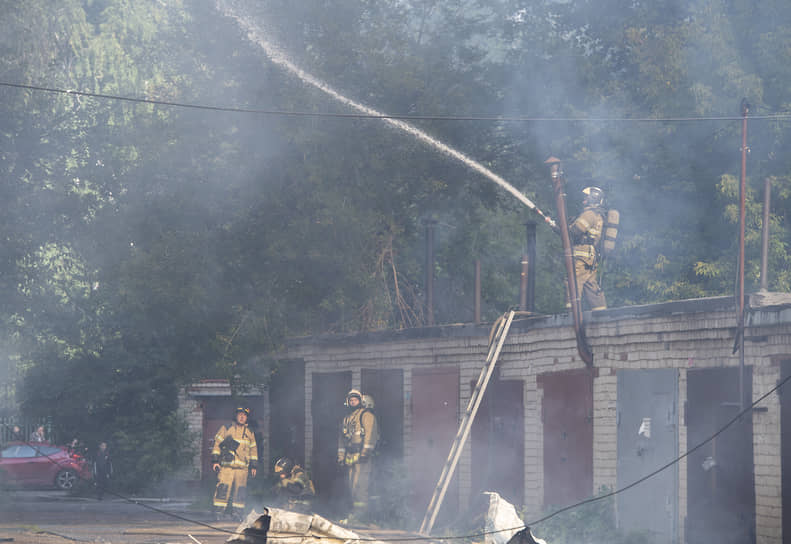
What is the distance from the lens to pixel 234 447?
1883cm

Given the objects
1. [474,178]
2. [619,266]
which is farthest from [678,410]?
[619,266]

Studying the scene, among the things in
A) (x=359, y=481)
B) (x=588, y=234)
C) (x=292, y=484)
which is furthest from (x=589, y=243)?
(x=292, y=484)

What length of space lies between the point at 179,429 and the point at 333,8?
10475 mm

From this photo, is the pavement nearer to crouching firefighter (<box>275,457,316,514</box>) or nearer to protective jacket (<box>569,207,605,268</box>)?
crouching firefighter (<box>275,457,316,514</box>)

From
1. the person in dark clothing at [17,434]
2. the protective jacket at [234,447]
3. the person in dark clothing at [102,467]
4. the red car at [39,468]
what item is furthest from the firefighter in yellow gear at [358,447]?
the person in dark clothing at [17,434]

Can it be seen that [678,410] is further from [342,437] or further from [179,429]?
[179,429]

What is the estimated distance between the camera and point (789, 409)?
11.7 m

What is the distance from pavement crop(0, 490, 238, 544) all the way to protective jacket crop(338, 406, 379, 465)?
2180 millimetres

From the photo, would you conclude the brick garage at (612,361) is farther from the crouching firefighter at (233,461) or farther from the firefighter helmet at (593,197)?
the crouching firefighter at (233,461)

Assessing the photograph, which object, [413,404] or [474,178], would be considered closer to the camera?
[413,404]

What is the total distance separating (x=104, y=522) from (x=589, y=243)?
9322 mm

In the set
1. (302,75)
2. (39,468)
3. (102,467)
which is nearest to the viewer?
(302,75)

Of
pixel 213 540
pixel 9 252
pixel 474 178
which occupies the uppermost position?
pixel 474 178

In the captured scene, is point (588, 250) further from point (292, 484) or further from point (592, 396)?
point (292, 484)
